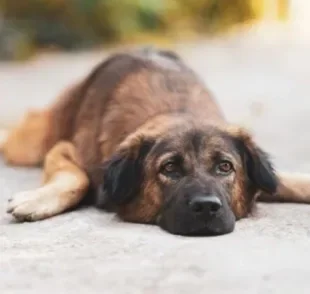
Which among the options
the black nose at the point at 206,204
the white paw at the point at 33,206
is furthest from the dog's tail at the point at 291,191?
the white paw at the point at 33,206

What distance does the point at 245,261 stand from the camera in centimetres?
305

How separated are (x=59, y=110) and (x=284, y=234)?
2.00 m

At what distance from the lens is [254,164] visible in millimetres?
3920

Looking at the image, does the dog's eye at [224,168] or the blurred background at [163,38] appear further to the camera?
the blurred background at [163,38]

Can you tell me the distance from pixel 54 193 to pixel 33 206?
17 centimetres

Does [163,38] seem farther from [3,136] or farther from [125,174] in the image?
[125,174]

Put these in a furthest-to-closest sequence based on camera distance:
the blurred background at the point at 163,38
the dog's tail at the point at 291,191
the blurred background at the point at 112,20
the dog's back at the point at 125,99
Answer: the blurred background at the point at 112,20, the blurred background at the point at 163,38, the dog's back at the point at 125,99, the dog's tail at the point at 291,191

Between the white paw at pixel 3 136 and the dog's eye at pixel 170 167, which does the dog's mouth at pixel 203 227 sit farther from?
the white paw at pixel 3 136

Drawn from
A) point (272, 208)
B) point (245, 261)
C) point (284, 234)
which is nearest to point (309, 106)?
point (272, 208)

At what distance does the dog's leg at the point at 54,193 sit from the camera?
150 inches

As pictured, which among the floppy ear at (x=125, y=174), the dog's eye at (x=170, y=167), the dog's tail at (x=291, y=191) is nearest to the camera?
the dog's eye at (x=170, y=167)

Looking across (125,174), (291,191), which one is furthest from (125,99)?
(291,191)

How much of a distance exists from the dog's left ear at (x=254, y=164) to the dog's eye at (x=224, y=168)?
16 centimetres

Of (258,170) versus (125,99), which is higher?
(125,99)
